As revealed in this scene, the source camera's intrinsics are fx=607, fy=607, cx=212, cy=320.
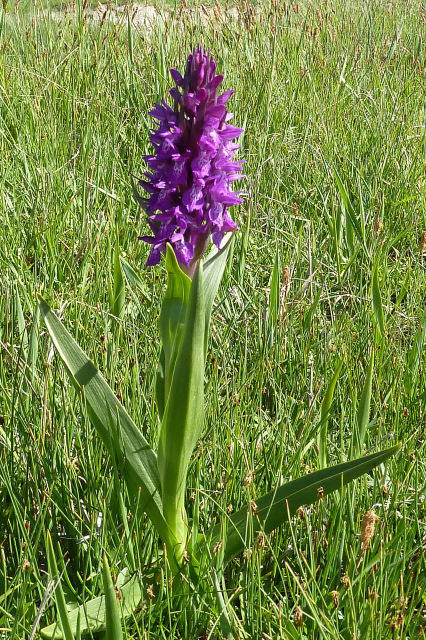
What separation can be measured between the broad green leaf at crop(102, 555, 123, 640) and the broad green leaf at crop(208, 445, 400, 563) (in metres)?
0.23

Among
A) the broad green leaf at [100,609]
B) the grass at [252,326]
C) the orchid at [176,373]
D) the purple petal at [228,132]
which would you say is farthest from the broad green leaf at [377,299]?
the broad green leaf at [100,609]

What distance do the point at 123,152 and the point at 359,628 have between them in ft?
6.60

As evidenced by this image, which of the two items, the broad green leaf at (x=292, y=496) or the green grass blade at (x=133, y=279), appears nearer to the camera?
the broad green leaf at (x=292, y=496)

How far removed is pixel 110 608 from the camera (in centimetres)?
68

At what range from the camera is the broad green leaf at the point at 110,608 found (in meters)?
0.65

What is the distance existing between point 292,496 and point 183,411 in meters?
0.22

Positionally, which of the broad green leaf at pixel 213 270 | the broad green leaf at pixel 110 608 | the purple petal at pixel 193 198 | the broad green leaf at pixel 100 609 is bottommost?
the broad green leaf at pixel 100 609

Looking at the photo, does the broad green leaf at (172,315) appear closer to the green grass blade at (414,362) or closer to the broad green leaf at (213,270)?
the broad green leaf at (213,270)

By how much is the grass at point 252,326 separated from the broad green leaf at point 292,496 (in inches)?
1.6

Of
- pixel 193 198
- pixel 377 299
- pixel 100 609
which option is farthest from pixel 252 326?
pixel 100 609

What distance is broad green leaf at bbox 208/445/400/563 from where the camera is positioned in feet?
2.93

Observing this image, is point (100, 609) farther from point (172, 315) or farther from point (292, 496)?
point (172, 315)

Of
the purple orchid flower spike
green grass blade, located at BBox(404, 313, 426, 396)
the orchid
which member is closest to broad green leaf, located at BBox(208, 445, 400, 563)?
the orchid

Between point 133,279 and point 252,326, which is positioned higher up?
point 133,279
